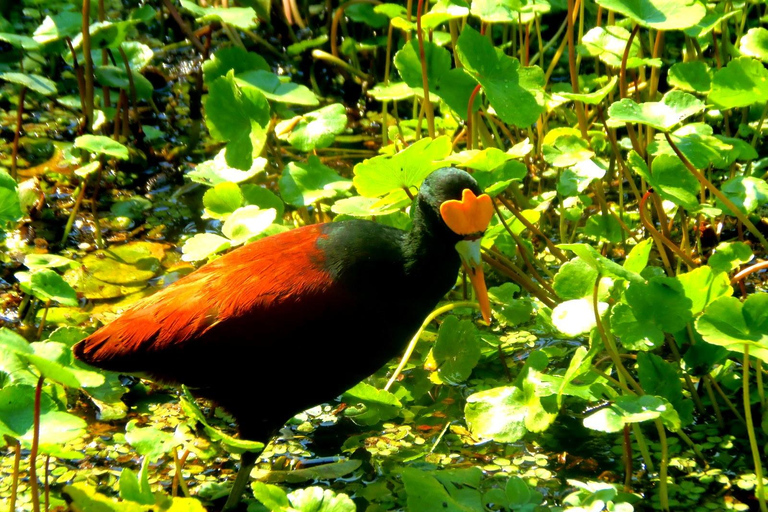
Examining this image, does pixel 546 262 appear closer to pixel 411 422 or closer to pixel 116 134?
pixel 411 422

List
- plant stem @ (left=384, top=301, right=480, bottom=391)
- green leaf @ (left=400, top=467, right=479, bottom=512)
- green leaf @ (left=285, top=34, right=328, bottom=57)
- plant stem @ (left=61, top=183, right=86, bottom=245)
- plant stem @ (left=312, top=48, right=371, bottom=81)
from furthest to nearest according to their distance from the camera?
green leaf @ (left=285, top=34, right=328, bottom=57) → plant stem @ (left=312, top=48, right=371, bottom=81) → plant stem @ (left=61, top=183, right=86, bottom=245) → plant stem @ (left=384, top=301, right=480, bottom=391) → green leaf @ (left=400, top=467, right=479, bottom=512)

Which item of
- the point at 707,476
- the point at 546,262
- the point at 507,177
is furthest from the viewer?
the point at 546,262

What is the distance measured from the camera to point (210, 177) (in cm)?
327

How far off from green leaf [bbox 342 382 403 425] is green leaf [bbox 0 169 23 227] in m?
1.20

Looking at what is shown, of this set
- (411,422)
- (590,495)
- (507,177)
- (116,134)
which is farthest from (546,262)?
(116,134)

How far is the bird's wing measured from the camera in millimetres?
2404

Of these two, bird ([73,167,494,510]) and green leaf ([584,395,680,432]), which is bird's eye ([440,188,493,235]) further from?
green leaf ([584,395,680,432])

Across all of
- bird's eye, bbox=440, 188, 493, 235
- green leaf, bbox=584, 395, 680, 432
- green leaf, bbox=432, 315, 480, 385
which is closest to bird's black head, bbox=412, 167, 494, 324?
bird's eye, bbox=440, 188, 493, 235

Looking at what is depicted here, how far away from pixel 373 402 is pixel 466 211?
692 millimetres

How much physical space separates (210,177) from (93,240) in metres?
0.85

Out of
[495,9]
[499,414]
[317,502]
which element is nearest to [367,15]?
[495,9]

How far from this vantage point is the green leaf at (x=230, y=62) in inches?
139

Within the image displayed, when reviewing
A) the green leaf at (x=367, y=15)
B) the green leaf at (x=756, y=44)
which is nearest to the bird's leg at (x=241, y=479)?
the green leaf at (x=756, y=44)

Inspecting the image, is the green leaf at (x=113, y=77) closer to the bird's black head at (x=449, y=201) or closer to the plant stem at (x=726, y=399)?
the bird's black head at (x=449, y=201)
